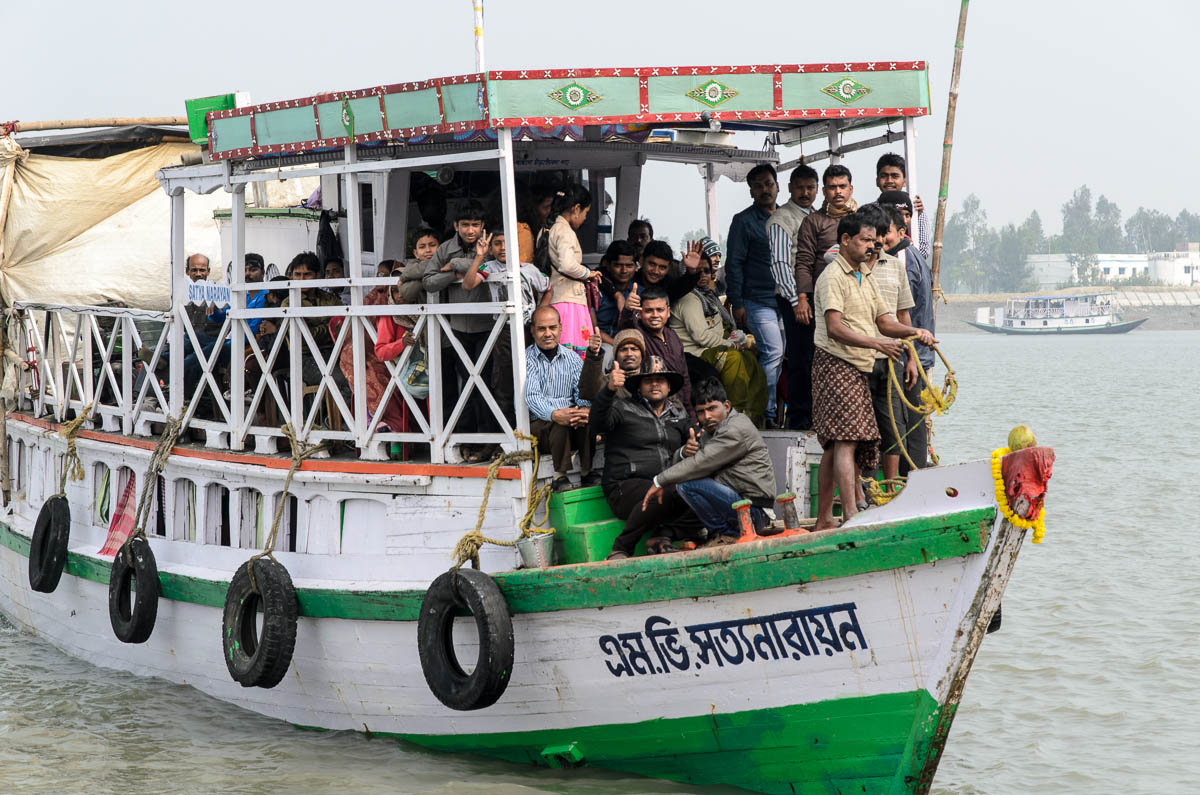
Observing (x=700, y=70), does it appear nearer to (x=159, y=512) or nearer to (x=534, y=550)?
(x=534, y=550)

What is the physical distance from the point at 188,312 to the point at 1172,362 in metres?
70.0

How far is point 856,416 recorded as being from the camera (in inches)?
285

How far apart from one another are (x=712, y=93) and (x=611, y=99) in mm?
569

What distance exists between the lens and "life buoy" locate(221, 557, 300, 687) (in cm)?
782

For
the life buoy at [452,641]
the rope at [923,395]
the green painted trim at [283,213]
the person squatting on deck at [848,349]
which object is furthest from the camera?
the green painted trim at [283,213]

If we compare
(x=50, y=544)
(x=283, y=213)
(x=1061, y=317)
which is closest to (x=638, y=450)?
(x=50, y=544)

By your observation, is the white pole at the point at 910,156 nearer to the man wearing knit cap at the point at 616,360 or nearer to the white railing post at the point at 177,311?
the man wearing knit cap at the point at 616,360

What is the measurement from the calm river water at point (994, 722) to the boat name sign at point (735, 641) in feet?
3.04

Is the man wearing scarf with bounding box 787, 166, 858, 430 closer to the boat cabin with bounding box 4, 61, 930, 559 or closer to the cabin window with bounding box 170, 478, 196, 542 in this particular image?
the boat cabin with bounding box 4, 61, 930, 559

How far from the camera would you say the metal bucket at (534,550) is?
7164 mm

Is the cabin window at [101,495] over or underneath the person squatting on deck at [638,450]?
underneath

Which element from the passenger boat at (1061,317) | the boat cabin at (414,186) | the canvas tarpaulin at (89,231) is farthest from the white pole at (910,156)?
the passenger boat at (1061,317)

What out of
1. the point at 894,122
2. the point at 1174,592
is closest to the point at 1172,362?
the point at 1174,592

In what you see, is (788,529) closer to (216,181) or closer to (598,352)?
(598,352)
